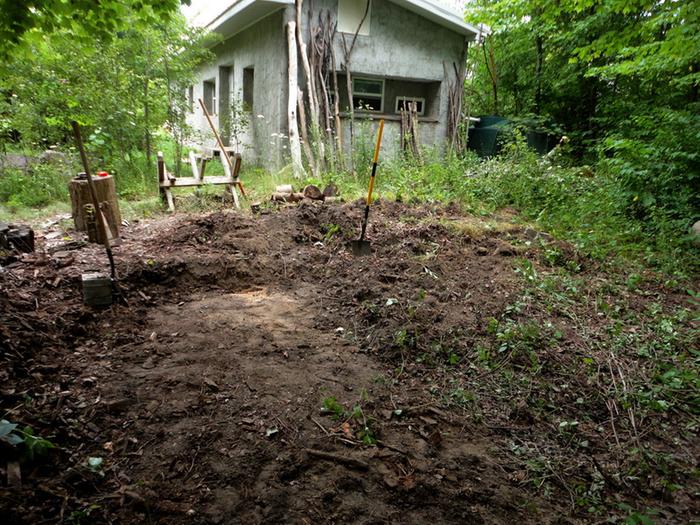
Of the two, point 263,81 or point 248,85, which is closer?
point 263,81

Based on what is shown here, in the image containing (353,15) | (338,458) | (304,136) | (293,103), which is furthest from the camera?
(353,15)

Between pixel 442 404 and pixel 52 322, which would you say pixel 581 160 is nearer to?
pixel 442 404

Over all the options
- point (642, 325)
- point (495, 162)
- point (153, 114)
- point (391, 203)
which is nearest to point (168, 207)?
point (153, 114)

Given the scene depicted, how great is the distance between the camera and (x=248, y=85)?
12.2 m

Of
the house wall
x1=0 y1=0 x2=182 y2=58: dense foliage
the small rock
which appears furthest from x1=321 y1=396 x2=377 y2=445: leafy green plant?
the house wall

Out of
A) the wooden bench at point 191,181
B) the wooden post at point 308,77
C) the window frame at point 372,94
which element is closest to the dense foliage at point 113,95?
the wooden bench at point 191,181

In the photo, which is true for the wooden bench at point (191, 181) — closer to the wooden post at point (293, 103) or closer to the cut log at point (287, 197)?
the cut log at point (287, 197)

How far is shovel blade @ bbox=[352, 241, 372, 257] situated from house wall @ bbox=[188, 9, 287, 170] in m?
5.40

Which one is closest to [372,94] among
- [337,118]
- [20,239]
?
[337,118]

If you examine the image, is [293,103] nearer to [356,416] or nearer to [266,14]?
[266,14]

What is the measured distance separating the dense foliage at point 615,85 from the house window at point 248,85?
588cm

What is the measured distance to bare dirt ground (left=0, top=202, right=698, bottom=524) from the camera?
2131mm

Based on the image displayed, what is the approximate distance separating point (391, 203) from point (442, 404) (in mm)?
4842

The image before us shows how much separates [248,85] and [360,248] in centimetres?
869
